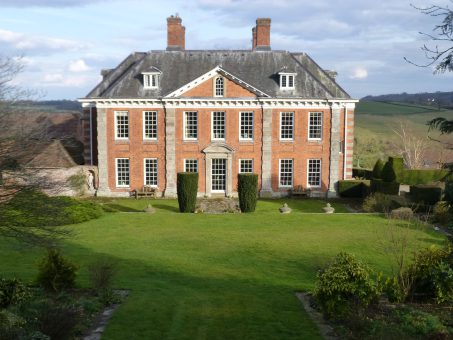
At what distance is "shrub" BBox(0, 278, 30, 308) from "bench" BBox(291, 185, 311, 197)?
25.8 metres

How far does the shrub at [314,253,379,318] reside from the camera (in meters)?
12.0

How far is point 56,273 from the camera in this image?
47.8 feet

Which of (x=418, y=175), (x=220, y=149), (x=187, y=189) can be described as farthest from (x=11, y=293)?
(x=418, y=175)

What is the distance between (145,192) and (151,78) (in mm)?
8695

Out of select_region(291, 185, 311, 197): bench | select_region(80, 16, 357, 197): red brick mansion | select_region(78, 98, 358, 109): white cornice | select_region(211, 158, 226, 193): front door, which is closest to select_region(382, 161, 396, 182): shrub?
select_region(80, 16, 357, 197): red brick mansion

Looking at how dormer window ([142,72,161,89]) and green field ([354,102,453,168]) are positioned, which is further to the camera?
green field ([354,102,453,168])

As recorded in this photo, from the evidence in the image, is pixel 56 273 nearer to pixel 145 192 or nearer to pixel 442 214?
pixel 442 214

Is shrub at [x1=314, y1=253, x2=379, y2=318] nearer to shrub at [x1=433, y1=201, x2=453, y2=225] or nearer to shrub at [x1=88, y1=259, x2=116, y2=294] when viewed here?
shrub at [x1=88, y1=259, x2=116, y2=294]

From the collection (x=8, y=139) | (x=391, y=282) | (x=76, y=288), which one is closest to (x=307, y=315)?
(x=391, y=282)

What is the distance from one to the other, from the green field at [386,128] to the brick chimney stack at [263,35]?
26.4m

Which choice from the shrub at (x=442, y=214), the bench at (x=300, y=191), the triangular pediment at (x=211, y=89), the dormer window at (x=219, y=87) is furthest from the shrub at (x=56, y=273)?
the bench at (x=300, y=191)

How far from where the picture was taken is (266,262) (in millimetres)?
18188

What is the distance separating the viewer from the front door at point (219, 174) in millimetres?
36906

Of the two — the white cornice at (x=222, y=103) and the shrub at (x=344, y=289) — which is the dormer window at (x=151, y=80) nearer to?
the white cornice at (x=222, y=103)
